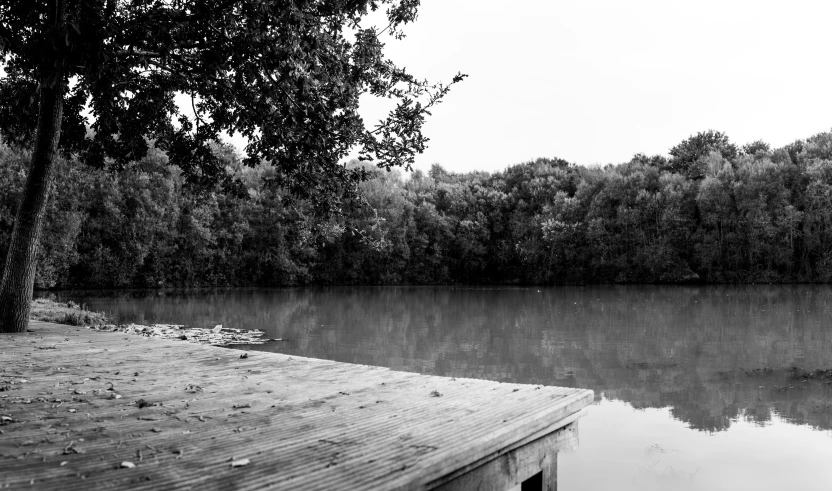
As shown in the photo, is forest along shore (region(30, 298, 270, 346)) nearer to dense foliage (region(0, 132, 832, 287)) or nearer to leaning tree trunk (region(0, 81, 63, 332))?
leaning tree trunk (region(0, 81, 63, 332))

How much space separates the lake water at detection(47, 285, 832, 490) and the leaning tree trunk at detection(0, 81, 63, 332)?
259 inches

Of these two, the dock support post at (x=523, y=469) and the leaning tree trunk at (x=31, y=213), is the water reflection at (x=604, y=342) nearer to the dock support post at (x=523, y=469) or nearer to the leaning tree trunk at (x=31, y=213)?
the dock support post at (x=523, y=469)

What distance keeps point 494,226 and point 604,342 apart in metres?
42.7

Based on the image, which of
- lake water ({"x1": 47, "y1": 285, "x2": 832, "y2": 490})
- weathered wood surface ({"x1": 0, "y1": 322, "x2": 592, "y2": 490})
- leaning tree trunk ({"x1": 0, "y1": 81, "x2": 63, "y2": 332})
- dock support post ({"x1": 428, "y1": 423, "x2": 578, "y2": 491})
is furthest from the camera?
leaning tree trunk ({"x1": 0, "y1": 81, "x2": 63, "y2": 332})

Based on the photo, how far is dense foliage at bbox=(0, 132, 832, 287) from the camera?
136 ft

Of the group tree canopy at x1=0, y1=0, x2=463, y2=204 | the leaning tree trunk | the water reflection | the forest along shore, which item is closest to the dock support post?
the water reflection

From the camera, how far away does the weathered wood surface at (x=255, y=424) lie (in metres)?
2.91

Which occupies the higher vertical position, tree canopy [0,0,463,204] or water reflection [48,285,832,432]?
tree canopy [0,0,463,204]

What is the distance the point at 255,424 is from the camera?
12.7 ft

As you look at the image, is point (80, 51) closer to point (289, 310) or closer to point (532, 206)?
A: point (289, 310)

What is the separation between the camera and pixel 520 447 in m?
3.93

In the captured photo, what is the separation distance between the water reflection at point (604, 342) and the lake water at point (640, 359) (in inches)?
1.9

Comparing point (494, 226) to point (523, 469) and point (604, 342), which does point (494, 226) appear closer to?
point (604, 342)

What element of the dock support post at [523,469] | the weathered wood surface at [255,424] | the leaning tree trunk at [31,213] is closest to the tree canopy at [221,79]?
the leaning tree trunk at [31,213]
